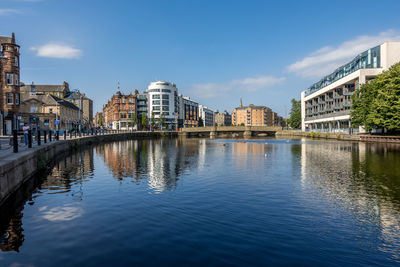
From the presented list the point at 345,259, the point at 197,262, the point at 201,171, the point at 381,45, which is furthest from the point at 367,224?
the point at 381,45

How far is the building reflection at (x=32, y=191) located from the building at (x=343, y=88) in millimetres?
74967

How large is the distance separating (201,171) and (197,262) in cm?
1581

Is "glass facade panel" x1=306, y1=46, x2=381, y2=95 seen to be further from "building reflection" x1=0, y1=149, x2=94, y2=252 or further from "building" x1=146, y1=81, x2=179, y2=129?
A: "building" x1=146, y1=81, x2=179, y2=129

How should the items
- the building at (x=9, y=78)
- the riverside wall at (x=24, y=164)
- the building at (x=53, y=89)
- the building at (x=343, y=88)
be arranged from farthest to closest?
the building at (x=53, y=89) < the building at (x=343, y=88) < the building at (x=9, y=78) < the riverside wall at (x=24, y=164)

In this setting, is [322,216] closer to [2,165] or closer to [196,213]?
[196,213]

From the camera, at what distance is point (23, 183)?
17.3 m

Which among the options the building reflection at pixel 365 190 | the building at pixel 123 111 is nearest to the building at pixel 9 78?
the building reflection at pixel 365 190

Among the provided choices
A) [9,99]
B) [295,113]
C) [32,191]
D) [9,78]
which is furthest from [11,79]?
[295,113]

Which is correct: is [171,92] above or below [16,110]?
above

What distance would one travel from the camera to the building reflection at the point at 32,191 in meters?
9.73

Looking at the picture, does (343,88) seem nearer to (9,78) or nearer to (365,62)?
(365,62)

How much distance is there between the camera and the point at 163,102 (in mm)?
149250

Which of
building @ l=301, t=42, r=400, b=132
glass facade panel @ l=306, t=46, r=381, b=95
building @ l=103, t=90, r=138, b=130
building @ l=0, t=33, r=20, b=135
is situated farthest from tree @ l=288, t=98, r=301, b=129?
building @ l=0, t=33, r=20, b=135

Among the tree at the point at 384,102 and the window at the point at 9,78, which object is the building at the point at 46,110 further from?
the tree at the point at 384,102
